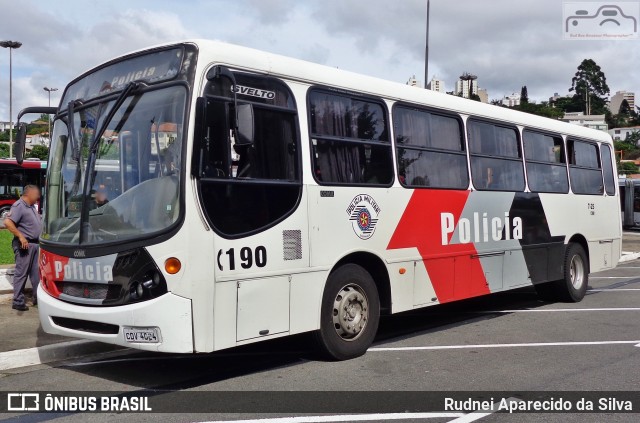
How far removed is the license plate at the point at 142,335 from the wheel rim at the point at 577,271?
8.29 meters

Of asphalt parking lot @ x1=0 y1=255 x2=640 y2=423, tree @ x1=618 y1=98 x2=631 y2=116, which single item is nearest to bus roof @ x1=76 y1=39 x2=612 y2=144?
asphalt parking lot @ x1=0 y1=255 x2=640 y2=423

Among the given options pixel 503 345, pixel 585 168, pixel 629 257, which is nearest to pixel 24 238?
pixel 503 345

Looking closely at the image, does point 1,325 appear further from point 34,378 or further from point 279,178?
point 279,178

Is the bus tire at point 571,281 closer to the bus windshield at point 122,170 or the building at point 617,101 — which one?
the bus windshield at point 122,170

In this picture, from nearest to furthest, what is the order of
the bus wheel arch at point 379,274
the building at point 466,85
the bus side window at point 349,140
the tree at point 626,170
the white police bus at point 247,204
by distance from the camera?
the white police bus at point 247,204 → the bus side window at point 349,140 → the bus wheel arch at point 379,274 → the building at point 466,85 → the tree at point 626,170

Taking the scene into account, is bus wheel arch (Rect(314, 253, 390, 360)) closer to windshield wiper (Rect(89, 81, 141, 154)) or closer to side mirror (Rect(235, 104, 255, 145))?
side mirror (Rect(235, 104, 255, 145))

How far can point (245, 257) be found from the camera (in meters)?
5.92

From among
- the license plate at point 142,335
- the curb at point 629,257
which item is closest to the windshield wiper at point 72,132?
the license plate at point 142,335

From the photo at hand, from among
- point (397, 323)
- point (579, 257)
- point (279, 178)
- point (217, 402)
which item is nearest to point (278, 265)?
point (279, 178)

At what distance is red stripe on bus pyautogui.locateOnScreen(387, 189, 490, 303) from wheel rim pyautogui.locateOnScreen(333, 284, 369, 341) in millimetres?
716

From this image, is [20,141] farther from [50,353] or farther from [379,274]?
[379,274]

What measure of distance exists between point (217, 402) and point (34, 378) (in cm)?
218

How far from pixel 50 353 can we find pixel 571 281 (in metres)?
8.46

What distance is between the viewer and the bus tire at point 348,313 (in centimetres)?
679
